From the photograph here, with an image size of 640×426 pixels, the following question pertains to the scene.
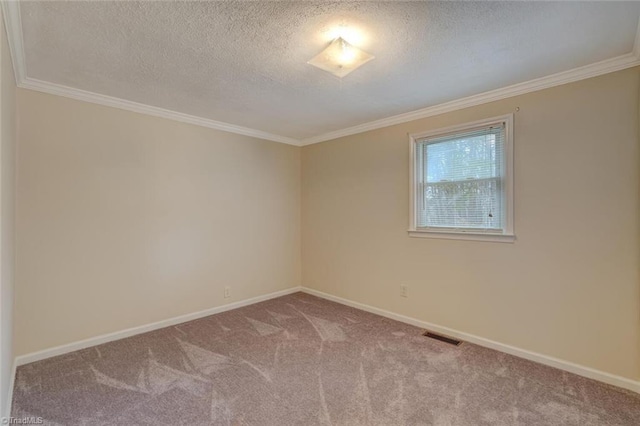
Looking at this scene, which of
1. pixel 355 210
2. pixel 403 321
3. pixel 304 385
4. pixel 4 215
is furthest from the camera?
pixel 355 210

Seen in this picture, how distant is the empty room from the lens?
1.90m

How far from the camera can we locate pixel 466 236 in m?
3.02

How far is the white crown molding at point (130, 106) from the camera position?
258cm

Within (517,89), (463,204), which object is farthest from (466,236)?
(517,89)

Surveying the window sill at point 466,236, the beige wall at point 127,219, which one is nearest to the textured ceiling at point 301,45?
the beige wall at point 127,219

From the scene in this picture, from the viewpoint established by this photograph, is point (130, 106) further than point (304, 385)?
Yes

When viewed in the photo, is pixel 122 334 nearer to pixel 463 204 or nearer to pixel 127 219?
pixel 127 219

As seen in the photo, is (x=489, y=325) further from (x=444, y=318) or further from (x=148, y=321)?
(x=148, y=321)

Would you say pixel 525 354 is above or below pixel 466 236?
below

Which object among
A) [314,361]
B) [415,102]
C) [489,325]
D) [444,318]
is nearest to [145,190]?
[314,361]

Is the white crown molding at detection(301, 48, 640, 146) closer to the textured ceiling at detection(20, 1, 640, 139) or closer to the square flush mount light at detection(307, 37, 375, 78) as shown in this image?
the textured ceiling at detection(20, 1, 640, 139)

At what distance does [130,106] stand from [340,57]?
225cm

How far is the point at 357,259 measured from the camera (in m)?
4.01

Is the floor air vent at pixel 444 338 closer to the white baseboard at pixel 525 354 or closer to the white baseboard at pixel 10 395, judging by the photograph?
the white baseboard at pixel 525 354
